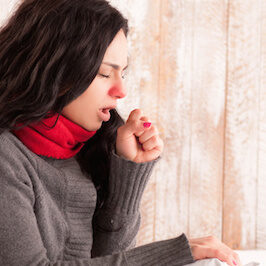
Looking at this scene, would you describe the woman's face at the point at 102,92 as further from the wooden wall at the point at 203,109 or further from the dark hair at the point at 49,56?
the wooden wall at the point at 203,109

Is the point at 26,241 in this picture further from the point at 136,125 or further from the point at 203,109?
the point at 203,109

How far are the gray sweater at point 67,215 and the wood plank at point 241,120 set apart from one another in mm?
745

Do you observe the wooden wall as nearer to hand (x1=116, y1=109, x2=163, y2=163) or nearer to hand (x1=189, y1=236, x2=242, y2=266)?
hand (x1=116, y1=109, x2=163, y2=163)

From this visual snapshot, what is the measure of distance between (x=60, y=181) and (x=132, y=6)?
2.90 feet

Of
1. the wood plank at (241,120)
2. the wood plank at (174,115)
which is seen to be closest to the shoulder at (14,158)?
the wood plank at (174,115)

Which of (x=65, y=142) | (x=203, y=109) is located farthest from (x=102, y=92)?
(x=203, y=109)

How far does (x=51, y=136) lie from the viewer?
A: 1.13 meters

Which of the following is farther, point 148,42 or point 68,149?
point 148,42

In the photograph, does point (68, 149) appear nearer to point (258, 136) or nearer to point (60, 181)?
point (60, 181)

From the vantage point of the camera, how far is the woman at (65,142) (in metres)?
1.00

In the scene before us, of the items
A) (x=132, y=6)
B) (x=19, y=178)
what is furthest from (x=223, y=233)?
(x=19, y=178)

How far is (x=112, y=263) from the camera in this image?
0.98 m

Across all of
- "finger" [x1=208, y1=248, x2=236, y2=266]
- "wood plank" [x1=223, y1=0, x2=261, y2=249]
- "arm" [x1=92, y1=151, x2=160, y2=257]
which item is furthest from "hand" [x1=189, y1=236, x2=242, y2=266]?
"wood plank" [x1=223, y1=0, x2=261, y2=249]

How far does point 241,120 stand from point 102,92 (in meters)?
0.95
